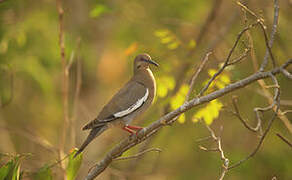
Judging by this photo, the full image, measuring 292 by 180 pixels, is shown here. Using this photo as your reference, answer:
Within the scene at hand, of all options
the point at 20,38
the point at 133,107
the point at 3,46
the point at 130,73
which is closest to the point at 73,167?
the point at 133,107

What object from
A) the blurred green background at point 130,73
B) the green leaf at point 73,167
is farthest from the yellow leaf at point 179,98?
the green leaf at point 73,167

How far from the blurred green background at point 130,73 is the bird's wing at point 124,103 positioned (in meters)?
0.56

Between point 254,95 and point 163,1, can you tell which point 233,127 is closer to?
point 254,95

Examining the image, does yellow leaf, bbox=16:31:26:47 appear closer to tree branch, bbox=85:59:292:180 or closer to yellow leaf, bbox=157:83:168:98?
yellow leaf, bbox=157:83:168:98

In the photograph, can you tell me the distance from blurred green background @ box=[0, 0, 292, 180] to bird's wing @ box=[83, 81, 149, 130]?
556mm

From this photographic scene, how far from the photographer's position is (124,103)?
5.29 m

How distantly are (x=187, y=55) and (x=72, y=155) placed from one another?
3.28 m

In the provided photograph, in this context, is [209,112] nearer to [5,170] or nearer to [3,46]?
[5,170]

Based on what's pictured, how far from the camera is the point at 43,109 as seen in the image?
1003 centimetres

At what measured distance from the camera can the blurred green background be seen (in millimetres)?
6797

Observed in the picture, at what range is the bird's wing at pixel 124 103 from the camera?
5156mm

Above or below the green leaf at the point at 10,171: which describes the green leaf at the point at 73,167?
above

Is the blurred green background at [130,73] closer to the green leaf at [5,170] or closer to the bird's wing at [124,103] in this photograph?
the bird's wing at [124,103]

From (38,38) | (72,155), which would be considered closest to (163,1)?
(38,38)
